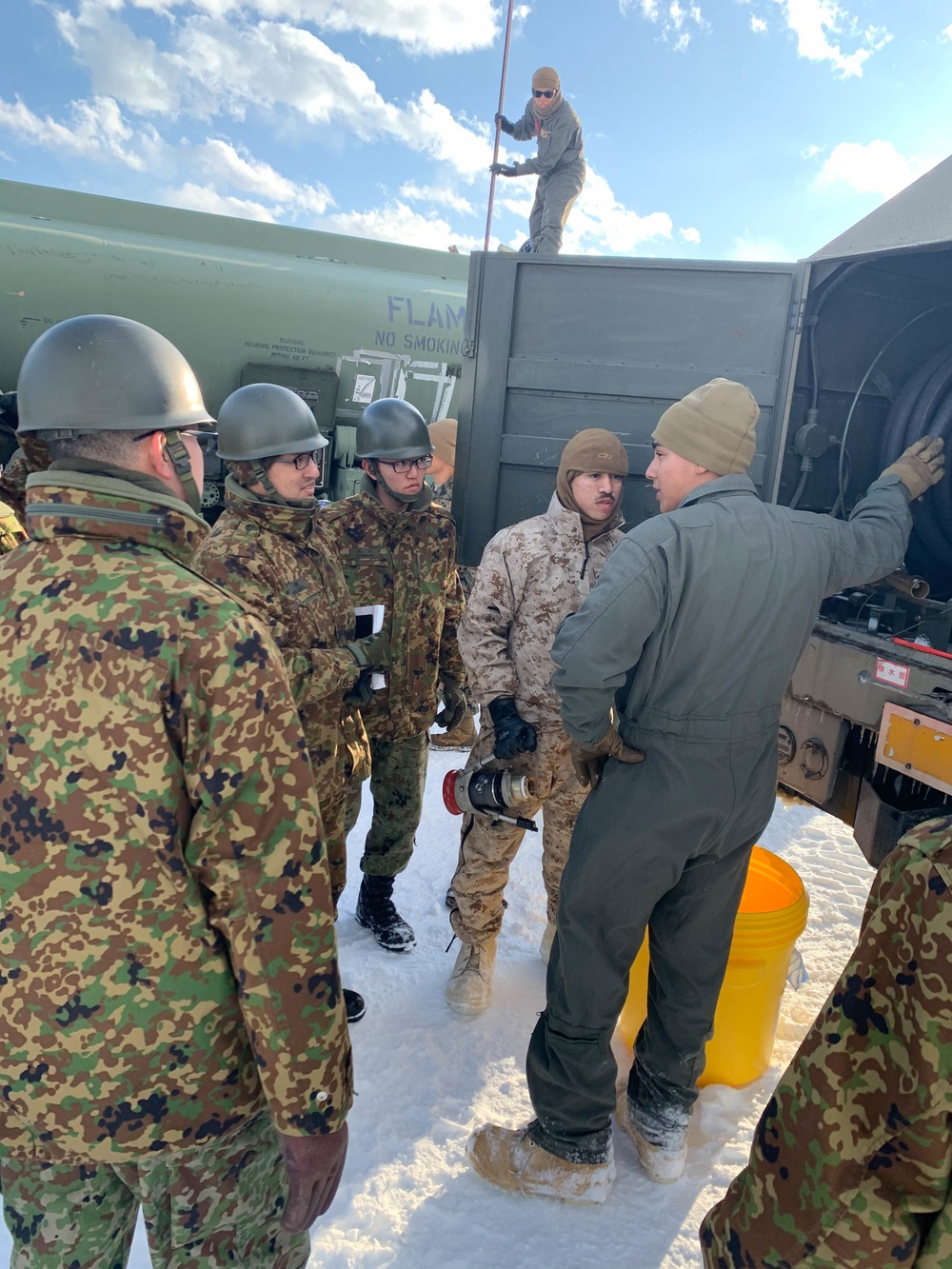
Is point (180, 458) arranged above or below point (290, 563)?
above

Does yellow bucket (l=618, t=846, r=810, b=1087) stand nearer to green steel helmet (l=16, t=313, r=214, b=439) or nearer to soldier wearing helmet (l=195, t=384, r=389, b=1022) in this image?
soldier wearing helmet (l=195, t=384, r=389, b=1022)

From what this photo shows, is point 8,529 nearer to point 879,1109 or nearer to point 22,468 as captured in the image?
point 22,468

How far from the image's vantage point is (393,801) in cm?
322

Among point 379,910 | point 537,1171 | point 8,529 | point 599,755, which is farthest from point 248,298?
point 537,1171

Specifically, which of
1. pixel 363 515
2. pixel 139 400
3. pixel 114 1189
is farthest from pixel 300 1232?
pixel 363 515

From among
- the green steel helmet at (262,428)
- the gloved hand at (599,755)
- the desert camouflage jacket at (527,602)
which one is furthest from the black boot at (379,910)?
the green steel helmet at (262,428)

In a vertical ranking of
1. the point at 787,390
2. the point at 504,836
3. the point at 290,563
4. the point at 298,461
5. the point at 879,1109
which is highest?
the point at 787,390

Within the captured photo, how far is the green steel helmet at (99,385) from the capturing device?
1.17 m

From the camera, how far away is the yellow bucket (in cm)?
228

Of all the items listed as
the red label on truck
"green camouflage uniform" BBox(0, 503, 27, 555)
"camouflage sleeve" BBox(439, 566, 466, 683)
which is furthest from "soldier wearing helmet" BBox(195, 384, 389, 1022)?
the red label on truck

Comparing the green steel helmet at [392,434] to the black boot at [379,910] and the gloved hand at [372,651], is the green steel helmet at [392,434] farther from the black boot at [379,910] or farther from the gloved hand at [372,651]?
the black boot at [379,910]

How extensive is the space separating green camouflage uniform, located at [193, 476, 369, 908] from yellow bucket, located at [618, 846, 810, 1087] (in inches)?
42.7

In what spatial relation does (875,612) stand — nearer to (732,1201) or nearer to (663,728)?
(663,728)

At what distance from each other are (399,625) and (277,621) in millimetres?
801
